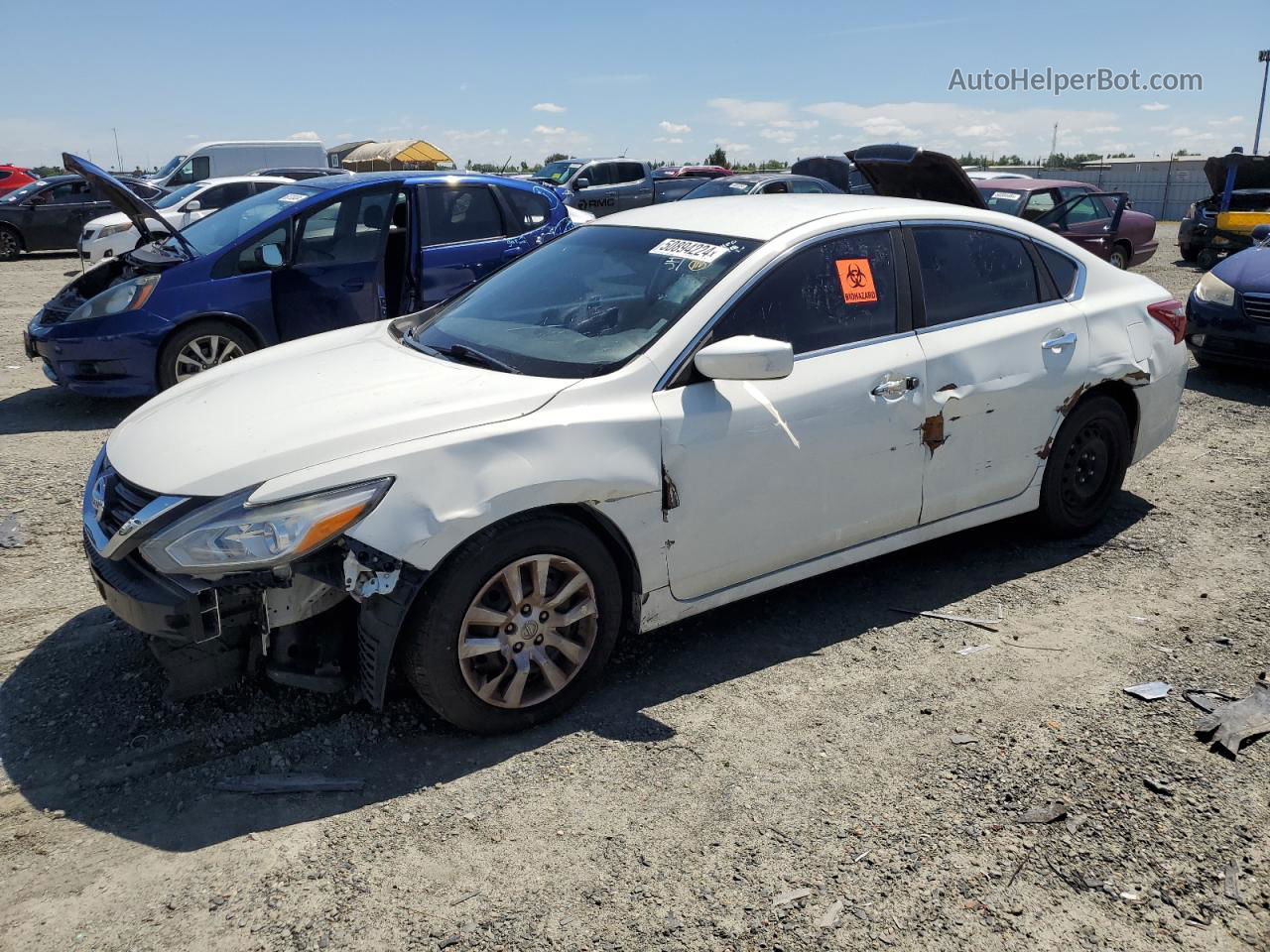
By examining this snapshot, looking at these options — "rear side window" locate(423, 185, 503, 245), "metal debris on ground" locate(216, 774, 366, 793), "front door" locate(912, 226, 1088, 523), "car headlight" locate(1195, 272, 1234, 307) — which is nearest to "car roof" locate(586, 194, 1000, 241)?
"front door" locate(912, 226, 1088, 523)

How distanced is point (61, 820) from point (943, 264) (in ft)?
12.5

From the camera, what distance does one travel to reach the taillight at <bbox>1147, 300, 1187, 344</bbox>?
5.00 m

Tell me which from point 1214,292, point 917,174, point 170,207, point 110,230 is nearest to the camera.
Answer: point 917,174

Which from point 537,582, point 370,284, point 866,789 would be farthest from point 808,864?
point 370,284

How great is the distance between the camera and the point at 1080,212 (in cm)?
1523

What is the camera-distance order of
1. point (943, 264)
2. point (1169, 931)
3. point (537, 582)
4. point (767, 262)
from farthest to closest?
point (943, 264) → point (767, 262) → point (537, 582) → point (1169, 931)

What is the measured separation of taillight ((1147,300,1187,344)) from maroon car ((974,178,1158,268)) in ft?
30.9

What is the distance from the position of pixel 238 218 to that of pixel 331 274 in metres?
0.98

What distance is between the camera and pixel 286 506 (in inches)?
116

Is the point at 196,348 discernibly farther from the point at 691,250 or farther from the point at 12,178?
the point at 12,178

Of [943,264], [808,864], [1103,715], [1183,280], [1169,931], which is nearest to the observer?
[1169,931]

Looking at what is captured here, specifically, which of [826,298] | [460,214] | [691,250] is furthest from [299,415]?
[460,214]

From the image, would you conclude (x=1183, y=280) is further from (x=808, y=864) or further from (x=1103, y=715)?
(x=808, y=864)

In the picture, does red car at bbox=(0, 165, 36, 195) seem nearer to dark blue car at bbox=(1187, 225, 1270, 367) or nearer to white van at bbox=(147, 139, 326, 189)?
white van at bbox=(147, 139, 326, 189)
